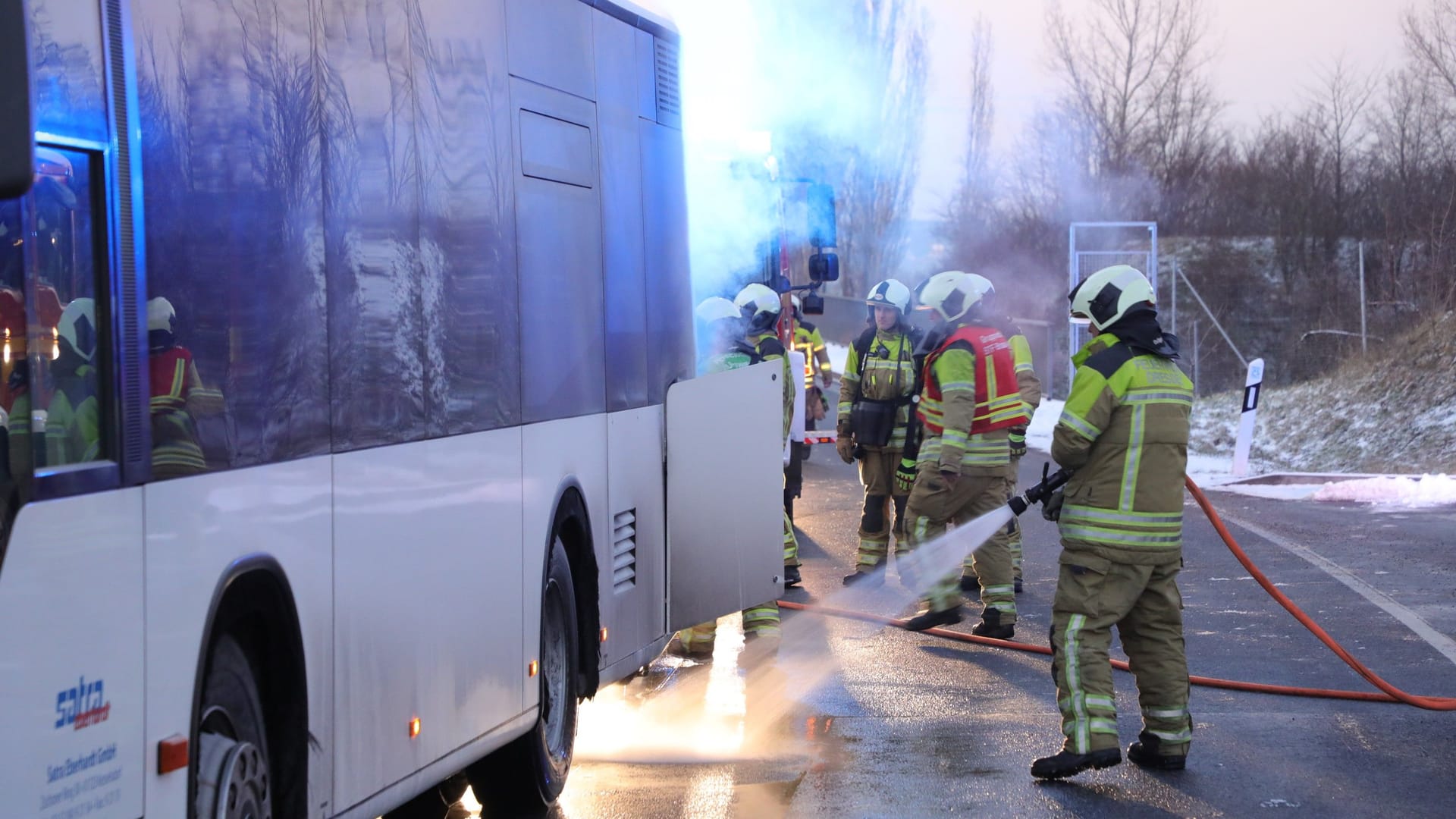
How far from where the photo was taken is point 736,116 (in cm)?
1557

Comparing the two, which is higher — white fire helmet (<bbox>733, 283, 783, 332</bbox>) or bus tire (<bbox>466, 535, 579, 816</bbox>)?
white fire helmet (<bbox>733, 283, 783, 332</bbox>)

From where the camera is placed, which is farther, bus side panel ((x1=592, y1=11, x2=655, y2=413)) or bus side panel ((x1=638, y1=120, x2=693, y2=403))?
bus side panel ((x1=638, y1=120, x2=693, y2=403))

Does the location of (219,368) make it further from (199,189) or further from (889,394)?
(889,394)

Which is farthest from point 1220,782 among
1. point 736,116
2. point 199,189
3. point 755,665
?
point 736,116

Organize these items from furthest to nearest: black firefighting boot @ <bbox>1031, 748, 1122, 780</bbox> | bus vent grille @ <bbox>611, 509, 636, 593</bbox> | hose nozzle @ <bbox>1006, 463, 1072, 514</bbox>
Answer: bus vent grille @ <bbox>611, 509, 636, 593</bbox>, hose nozzle @ <bbox>1006, 463, 1072, 514</bbox>, black firefighting boot @ <bbox>1031, 748, 1122, 780</bbox>

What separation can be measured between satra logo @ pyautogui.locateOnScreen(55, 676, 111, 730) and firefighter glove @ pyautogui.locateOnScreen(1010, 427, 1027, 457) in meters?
7.45

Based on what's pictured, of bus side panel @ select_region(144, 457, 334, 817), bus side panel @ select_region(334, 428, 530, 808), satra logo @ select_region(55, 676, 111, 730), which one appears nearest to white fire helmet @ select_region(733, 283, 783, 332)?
bus side panel @ select_region(334, 428, 530, 808)

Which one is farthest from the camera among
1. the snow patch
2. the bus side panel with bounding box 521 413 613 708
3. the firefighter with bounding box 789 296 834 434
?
the firefighter with bounding box 789 296 834 434

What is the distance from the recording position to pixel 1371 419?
2434 cm

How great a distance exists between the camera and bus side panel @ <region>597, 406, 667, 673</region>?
7.18 m

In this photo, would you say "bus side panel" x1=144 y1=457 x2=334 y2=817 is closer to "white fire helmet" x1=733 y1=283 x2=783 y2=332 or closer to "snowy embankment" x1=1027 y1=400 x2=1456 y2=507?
"white fire helmet" x1=733 y1=283 x2=783 y2=332

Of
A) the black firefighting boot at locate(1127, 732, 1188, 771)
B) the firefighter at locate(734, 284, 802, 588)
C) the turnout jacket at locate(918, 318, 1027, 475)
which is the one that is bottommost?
the black firefighting boot at locate(1127, 732, 1188, 771)

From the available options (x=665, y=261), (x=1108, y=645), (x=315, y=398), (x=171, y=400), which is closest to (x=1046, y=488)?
(x=1108, y=645)

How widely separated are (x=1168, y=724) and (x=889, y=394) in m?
4.83
